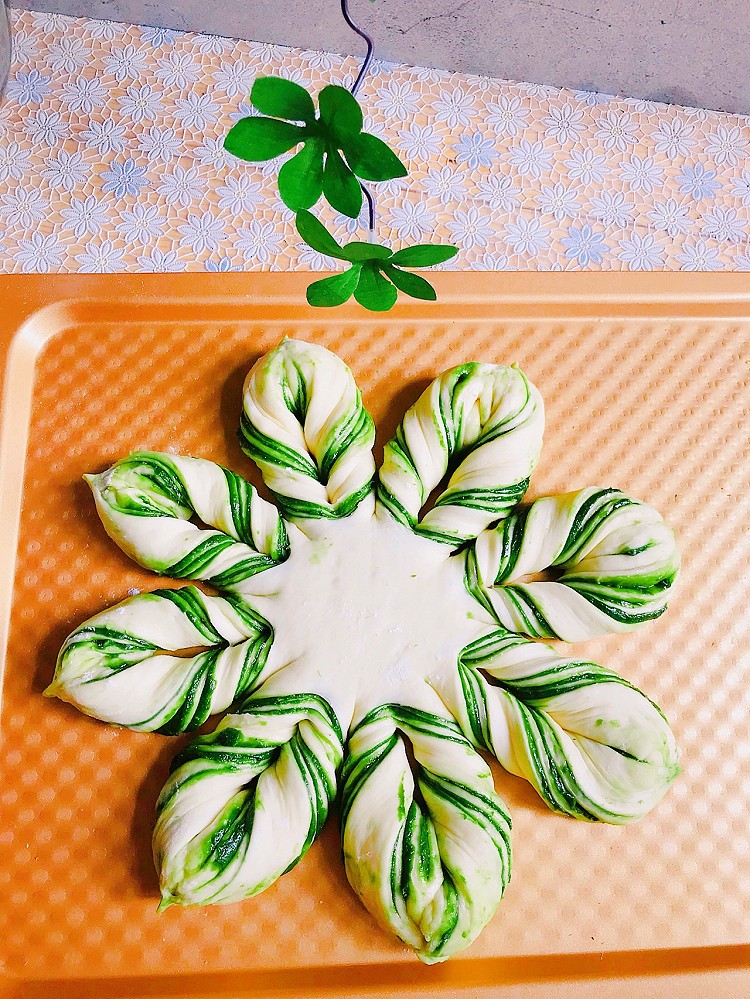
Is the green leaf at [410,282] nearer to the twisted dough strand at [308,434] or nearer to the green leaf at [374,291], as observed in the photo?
the green leaf at [374,291]

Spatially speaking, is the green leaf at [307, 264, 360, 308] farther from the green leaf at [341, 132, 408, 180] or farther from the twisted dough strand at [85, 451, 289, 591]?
the twisted dough strand at [85, 451, 289, 591]

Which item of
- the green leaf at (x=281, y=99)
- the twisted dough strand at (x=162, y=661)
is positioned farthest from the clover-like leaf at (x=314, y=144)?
the twisted dough strand at (x=162, y=661)

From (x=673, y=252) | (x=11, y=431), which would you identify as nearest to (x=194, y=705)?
(x=11, y=431)

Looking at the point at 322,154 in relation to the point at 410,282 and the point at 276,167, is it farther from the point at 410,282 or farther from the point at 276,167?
the point at 276,167

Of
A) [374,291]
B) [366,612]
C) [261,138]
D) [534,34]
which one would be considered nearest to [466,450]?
[366,612]

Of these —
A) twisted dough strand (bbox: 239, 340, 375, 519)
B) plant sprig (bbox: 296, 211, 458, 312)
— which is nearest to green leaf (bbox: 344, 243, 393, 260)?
plant sprig (bbox: 296, 211, 458, 312)

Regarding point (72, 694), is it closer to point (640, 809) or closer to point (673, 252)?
point (640, 809)
